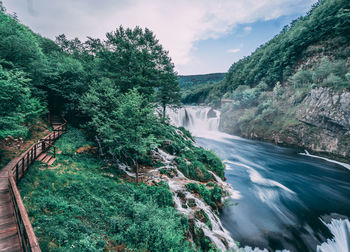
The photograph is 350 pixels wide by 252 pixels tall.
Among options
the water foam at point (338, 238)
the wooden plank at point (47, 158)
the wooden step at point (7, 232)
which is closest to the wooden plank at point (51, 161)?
the wooden plank at point (47, 158)

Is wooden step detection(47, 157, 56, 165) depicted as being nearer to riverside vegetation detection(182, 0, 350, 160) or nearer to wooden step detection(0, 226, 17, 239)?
wooden step detection(0, 226, 17, 239)

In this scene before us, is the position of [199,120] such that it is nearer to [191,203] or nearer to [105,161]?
[105,161]

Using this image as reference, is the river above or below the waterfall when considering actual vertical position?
below

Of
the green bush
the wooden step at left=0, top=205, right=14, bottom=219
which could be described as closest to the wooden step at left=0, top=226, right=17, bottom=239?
the wooden step at left=0, top=205, right=14, bottom=219

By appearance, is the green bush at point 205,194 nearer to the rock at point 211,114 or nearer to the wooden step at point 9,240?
the wooden step at point 9,240

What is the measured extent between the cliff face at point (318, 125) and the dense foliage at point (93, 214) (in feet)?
96.3

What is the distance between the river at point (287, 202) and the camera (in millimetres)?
10578

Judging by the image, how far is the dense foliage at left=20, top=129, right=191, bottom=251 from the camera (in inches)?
215

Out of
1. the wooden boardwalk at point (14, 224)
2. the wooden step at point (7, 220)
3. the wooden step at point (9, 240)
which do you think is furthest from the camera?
the wooden step at point (7, 220)

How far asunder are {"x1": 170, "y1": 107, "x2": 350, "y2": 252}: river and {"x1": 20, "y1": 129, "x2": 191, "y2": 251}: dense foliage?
20.7 ft

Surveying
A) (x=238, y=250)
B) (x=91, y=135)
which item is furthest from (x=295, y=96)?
(x=91, y=135)

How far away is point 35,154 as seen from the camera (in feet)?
33.9

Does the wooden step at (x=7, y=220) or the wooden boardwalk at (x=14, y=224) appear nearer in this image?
the wooden boardwalk at (x=14, y=224)

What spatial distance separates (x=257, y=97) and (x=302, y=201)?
34619mm
